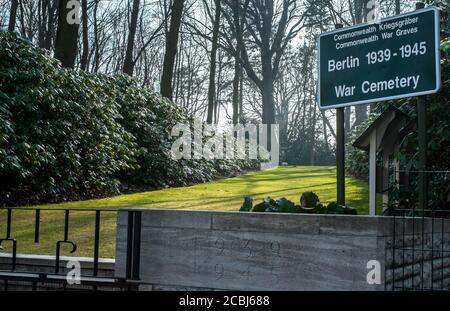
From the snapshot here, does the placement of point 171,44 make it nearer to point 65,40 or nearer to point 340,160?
point 65,40

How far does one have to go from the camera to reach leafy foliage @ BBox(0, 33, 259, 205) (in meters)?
10.5

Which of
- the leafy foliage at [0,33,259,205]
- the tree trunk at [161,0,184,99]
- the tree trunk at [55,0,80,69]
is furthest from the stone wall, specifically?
the tree trunk at [161,0,184,99]

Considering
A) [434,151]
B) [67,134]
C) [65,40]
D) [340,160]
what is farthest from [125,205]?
[434,151]

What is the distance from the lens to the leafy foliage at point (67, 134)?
1055 cm

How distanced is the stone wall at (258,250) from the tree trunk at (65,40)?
9810mm

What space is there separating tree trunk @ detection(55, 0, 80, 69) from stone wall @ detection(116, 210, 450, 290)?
981cm

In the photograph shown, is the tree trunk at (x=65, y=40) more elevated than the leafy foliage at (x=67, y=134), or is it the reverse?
the tree trunk at (x=65, y=40)

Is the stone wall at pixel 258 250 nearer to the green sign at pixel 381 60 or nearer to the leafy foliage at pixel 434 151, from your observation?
the green sign at pixel 381 60

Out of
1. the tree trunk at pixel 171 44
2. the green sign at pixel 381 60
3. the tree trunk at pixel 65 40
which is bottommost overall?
the green sign at pixel 381 60

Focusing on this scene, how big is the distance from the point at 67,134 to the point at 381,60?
792 cm

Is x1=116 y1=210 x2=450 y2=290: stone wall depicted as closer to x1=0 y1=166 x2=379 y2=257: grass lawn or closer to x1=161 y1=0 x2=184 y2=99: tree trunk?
x1=0 y1=166 x2=379 y2=257: grass lawn

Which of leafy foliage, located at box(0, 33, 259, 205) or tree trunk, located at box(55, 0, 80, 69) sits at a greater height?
tree trunk, located at box(55, 0, 80, 69)

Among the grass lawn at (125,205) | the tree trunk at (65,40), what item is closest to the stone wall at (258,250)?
the grass lawn at (125,205)

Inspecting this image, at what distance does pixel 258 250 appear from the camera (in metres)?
4.59
